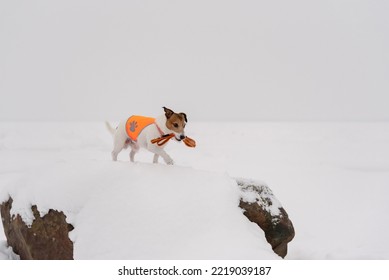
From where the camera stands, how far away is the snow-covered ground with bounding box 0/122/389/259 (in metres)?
3.30

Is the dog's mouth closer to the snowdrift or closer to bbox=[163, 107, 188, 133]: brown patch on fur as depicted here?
bbox=[163, 107, 188, 133]: brown patch on fur

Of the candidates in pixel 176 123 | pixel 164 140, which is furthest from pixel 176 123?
pixel 164 140

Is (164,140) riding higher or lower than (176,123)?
lower

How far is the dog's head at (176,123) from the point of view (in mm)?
4074

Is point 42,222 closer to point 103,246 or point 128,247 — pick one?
point 103,246

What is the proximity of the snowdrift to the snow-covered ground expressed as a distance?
11 millimetres

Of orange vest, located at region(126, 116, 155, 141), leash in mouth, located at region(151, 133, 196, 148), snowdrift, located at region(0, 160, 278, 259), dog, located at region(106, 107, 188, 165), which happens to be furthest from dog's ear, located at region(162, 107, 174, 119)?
snowdrift, located at region(0, 160, 278, 259)

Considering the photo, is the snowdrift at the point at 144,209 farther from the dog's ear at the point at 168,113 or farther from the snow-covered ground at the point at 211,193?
the dog's ear at the point at 168,113

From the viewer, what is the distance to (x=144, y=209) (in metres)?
3.48

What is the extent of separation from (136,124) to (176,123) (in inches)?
30.6

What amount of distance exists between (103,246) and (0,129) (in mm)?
13448

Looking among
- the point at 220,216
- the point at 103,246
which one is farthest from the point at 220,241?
the point at 103,246

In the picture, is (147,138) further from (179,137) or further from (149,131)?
(179,137)

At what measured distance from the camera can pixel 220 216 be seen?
350 cm
